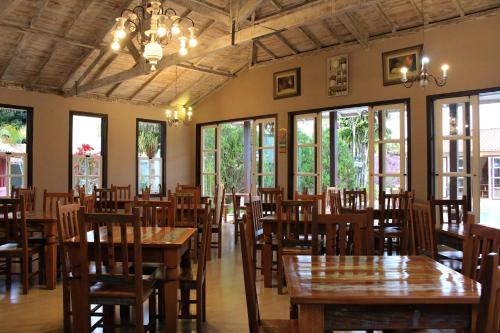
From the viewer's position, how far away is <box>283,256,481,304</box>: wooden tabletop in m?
1.67

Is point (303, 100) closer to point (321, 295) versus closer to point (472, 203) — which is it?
point (472, 203)

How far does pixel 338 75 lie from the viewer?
8.23 metres

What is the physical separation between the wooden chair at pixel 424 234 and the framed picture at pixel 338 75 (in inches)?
172

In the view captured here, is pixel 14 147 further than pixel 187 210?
Yes

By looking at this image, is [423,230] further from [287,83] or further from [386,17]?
[287,83]

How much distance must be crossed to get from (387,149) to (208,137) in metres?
4.76

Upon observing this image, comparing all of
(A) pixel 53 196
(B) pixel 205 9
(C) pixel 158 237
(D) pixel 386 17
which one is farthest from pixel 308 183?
(C) pixel 158 237

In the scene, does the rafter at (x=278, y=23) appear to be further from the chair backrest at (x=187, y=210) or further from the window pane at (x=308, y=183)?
the window pane at (x=308, y=183)

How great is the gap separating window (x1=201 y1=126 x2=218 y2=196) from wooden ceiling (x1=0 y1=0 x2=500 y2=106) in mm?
1529

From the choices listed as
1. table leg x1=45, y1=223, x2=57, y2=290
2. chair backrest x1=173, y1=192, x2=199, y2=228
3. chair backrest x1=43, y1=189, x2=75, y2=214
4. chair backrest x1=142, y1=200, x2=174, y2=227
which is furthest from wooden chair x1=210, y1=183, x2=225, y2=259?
table leg x1=45, y1=223, x2=57, y2=290

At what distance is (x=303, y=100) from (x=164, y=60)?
3.00m

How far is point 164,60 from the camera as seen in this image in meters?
7.24

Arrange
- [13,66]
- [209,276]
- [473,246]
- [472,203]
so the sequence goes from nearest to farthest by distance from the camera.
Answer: [473,246] < [209,276] < [472,203] < [13,66]

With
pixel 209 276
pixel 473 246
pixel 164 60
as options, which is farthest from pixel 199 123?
pixel 473 246
